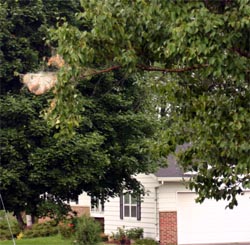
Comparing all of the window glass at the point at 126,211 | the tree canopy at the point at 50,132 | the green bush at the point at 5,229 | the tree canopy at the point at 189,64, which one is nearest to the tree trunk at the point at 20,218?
the green bush at the point at 5,229

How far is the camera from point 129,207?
2783 cm

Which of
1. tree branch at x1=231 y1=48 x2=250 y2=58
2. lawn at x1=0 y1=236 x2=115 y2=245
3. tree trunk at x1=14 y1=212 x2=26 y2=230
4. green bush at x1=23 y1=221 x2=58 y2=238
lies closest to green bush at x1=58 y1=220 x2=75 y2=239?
lawn at x1=0 y1=236 x2=115 y2=245

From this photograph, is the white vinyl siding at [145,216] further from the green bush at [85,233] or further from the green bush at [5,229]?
the green bush at [85,233]

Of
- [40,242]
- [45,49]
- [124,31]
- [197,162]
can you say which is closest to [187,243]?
[40,242]

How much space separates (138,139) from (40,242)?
7.88 metres

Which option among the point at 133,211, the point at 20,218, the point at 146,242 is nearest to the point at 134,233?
the point at 146,242

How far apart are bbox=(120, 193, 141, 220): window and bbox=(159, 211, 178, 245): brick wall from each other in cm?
194

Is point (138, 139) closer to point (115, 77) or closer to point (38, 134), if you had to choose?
point (115, 77)

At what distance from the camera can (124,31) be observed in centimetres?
877

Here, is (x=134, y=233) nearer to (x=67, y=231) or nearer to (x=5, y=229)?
(x=67, y=231)

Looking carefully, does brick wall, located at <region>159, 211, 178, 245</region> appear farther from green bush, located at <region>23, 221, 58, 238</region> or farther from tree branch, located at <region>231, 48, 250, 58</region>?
tree branch, located at <region>231, 48, 250, 58</region>

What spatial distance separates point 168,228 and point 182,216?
802 millimetres

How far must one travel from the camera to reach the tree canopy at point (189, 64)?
797cm

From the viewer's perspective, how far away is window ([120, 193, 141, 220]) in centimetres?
2720
